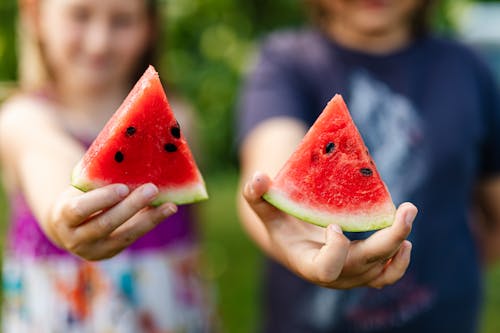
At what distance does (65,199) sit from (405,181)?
5.45 ft

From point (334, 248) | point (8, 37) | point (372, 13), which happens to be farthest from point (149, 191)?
point (8, 37)

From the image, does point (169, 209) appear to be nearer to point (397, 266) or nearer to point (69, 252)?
point (397, 266)

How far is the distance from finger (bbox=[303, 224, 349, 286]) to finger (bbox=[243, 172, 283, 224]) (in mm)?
212

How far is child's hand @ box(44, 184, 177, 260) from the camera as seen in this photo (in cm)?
171

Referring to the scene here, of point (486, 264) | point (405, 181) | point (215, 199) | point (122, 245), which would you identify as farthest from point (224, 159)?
point (122, 245)

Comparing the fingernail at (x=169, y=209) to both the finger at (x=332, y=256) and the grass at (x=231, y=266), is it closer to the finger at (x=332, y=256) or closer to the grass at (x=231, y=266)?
the finger at (x=332, y=256)

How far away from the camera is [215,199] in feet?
34.7

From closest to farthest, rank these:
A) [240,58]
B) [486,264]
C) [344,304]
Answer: [344,304] < [486,264] < [240,58]

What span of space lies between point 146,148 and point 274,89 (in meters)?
1.22

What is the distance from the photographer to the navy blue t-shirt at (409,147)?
2.99 meters

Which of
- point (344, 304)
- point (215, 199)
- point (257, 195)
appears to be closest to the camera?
point (257, 195)

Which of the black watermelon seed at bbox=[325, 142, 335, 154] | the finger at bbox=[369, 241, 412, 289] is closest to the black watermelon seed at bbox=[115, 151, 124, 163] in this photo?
the black watermelon seed at bbox=[325, 142, 335, 154]

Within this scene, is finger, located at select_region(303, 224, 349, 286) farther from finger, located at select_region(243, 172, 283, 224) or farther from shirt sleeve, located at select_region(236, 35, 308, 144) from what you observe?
shirt sleeve, located at select_region(236, 35, 308, 144)

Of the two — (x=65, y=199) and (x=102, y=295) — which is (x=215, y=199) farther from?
(x=65, y=199)
